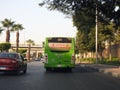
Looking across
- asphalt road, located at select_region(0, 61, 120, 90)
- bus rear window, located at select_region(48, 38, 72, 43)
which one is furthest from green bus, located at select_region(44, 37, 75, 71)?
asphalt road, located at select_region(0, 61, 120, 90)

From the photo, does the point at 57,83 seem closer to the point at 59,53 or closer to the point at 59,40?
the point at 59,53

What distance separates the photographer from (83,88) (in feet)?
57.6

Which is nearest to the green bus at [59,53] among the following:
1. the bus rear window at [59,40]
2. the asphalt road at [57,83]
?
the bus rear window at [59,40]

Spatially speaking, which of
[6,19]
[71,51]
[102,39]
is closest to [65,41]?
[71,51]

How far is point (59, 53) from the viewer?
3328 cm

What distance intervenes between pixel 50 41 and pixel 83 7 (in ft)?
25.6

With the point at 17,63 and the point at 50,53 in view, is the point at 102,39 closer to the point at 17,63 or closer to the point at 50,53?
the point at 50,53

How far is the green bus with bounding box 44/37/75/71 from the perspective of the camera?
3306 centimetres

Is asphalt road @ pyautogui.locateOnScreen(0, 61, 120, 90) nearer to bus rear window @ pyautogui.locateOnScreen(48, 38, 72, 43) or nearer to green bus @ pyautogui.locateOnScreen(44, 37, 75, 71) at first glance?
green bus @ pyautogui.locateOnScreen(44, 37, 75, 71)

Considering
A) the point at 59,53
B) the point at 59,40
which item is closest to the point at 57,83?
the point at 59,53

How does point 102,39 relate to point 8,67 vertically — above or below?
above

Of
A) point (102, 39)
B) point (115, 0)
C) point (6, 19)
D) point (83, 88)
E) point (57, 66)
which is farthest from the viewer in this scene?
point (6, 19)

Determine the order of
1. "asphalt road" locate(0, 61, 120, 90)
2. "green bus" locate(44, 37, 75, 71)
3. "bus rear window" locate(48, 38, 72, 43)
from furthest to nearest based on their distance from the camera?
"bus rear window" locate(48, 38, 72, 43) → "green bus" locate(44, 37, 75, 71) → "asphalt road" locate(0, 61, 120, 90)

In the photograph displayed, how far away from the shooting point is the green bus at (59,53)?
33062 mm
